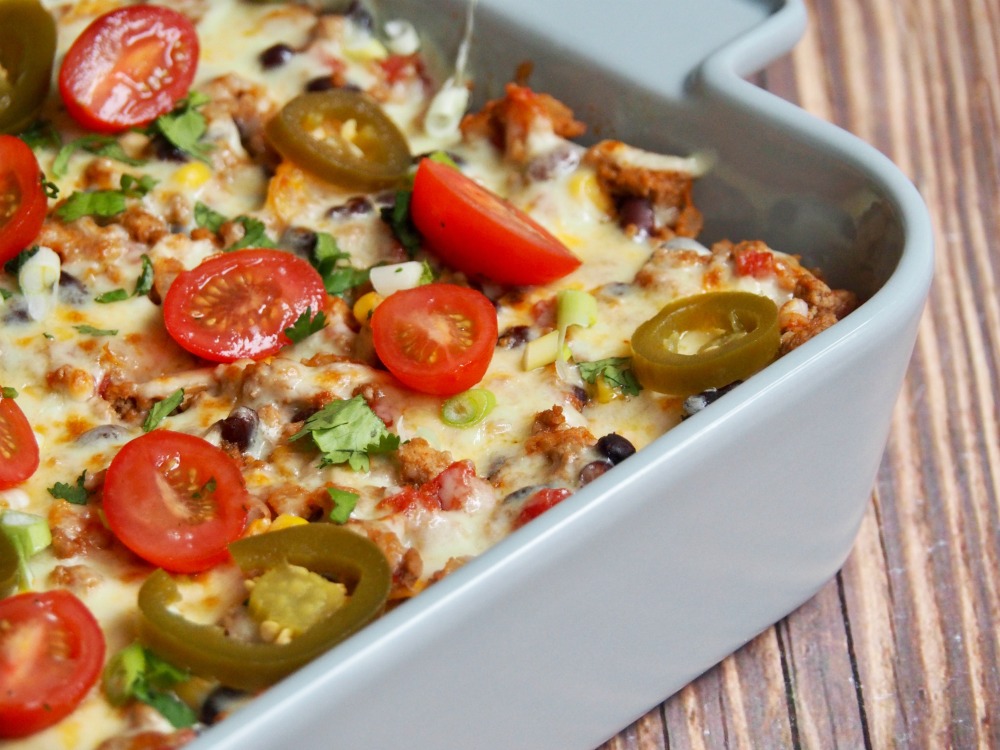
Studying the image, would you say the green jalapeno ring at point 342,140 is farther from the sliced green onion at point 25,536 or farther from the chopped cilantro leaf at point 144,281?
the sliced green onion at point 25,536

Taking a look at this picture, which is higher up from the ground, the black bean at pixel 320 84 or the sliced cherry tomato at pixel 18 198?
the black bean at pixel 320 84

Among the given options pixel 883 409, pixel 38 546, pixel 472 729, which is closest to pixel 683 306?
pixel 883 409

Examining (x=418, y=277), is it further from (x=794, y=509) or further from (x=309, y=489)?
(x=794, y=509)

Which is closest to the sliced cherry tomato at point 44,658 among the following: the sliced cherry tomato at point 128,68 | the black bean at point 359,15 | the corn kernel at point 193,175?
the corn kernel at point 193,175

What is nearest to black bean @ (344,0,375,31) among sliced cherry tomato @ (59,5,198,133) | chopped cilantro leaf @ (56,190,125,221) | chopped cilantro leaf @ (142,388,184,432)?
sliced cherry tomato @ (59,5,198,133)

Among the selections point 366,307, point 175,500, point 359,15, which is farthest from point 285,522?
point 359,15

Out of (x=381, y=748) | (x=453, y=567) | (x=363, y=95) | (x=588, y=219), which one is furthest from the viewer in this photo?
(x=363, y=95)
